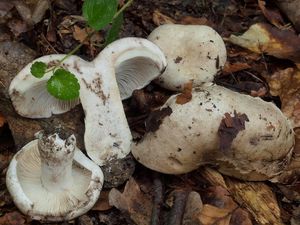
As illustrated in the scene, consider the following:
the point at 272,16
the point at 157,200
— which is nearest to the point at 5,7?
the point at 157,200

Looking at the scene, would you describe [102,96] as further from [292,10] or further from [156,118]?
[292,10]

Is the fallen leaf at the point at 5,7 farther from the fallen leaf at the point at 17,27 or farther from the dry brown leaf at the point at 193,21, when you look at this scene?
the dry brown leaf at the point at 193,21

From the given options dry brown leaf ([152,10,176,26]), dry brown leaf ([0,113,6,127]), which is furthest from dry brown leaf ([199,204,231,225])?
dry brown leaf ([152,10,176,26])

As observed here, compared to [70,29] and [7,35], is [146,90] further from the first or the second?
[7,35]

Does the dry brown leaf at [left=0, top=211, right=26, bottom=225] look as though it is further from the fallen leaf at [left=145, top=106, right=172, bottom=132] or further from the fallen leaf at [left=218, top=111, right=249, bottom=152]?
the fallen leaf at [left=218, top=111, right=249, bottom=152]

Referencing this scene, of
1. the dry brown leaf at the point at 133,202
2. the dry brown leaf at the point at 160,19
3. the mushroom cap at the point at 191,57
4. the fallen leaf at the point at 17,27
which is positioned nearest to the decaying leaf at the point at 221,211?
the dry brown leaf at the point at 133,202
